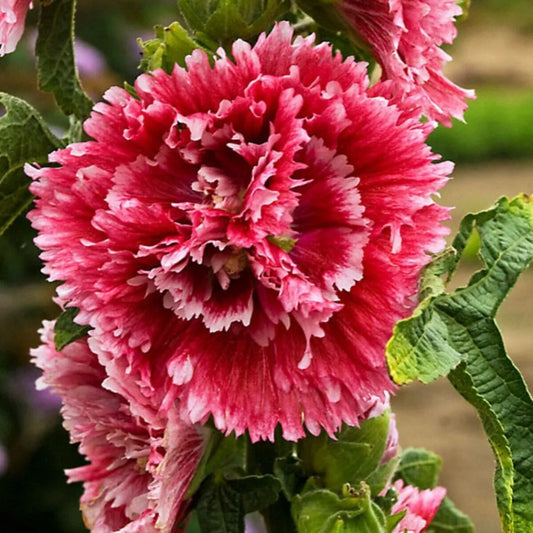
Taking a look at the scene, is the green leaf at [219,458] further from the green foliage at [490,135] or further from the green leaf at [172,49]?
the green foliage at [490,135]

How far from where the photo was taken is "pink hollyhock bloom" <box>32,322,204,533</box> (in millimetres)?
623

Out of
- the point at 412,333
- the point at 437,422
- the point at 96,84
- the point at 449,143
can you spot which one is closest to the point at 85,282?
the point at 412,333

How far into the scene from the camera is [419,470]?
84cm

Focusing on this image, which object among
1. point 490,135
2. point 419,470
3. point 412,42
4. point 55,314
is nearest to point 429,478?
point 419,470

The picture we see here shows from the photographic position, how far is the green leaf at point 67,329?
2.10 ft

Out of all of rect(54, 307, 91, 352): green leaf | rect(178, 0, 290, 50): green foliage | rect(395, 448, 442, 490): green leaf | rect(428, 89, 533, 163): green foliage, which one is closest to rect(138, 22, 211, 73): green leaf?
rect(178, 0, 290, 50): green foliage

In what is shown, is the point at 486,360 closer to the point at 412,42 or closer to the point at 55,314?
the point at 412,42

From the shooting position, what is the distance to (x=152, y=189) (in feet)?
1.91

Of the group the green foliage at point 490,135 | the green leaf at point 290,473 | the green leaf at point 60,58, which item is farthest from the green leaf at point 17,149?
the green foliage at point 490,135

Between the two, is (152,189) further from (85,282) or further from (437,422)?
(437,422)

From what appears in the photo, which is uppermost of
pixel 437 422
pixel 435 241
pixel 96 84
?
pixel 96 84

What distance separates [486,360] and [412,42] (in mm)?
189

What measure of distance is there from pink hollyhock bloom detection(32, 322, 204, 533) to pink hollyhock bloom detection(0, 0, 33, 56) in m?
0.19

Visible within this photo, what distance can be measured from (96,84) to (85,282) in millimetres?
1874
